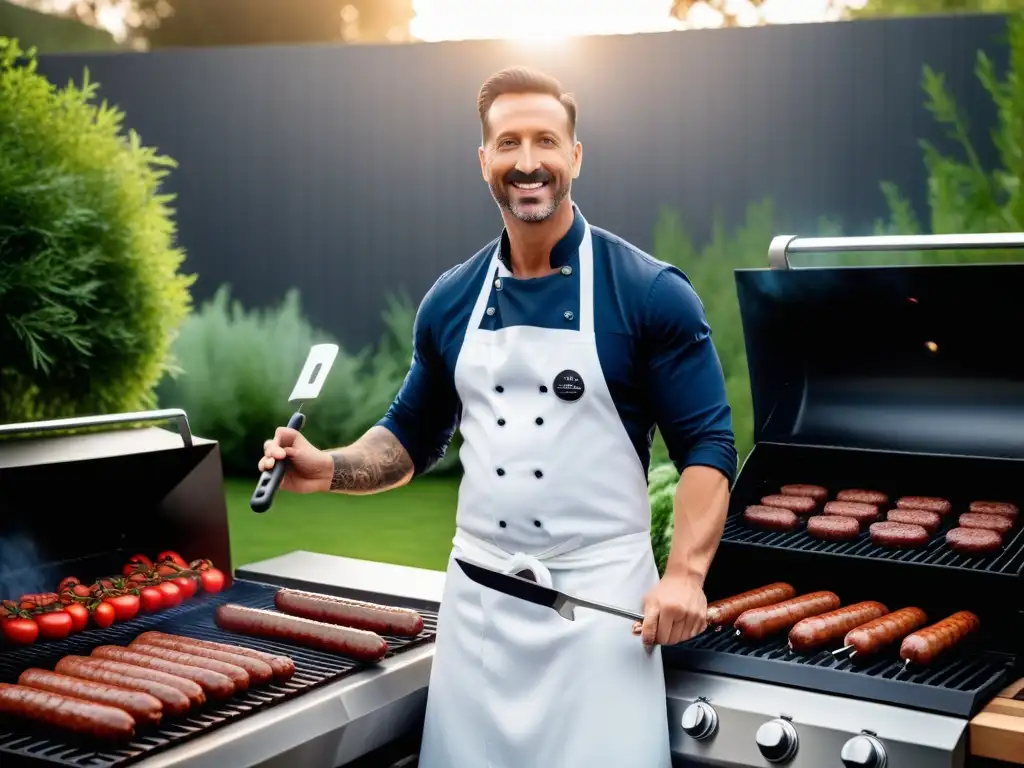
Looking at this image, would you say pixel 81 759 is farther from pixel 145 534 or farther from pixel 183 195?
pixel 183 195

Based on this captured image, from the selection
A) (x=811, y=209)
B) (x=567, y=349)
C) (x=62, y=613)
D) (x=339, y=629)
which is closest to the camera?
(x=567, y=349)

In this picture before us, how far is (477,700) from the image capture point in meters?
2.39

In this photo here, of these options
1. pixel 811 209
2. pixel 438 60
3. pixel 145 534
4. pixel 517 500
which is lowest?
pixel 145 534

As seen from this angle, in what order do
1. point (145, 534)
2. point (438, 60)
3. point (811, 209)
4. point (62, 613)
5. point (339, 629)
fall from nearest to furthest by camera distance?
1. point (339, 629)
2. point (62, 613)
3. point (145, 534)
4. point (811, 209)
5. point (438, 60)

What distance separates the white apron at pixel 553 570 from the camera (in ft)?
7.45

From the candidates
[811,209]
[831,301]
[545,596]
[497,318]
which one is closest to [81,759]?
[545,596]

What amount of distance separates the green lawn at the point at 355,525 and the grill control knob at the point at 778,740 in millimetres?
5266

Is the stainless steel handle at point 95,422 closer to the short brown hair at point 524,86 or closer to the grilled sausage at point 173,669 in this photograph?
the grilled sausage at point 173,669

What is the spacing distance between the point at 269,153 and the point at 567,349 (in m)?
9.08

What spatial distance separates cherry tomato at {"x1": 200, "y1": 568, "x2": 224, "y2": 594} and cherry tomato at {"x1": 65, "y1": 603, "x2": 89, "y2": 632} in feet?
1.12

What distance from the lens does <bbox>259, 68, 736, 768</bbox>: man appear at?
2256 mm

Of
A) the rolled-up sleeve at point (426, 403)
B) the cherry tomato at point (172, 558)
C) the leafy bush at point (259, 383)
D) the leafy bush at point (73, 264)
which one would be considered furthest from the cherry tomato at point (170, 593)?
the leafy bush at point (259, 383)

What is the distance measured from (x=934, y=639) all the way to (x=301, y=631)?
1360 millimetres

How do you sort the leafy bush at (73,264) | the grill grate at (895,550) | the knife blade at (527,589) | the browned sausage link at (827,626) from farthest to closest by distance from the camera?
1. the leafy bush at (73,264)
2. the grill grate at (895,550)
3. the browned sausage link at (827,626)
4. the knife blade at (527,589)
